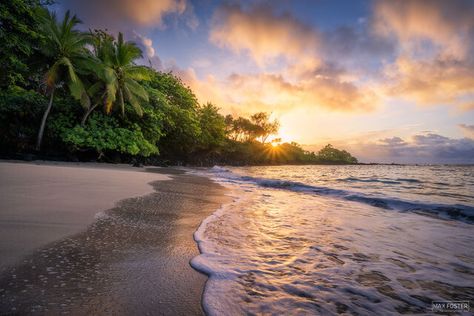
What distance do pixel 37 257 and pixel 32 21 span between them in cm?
1270

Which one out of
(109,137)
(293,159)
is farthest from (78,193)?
(293,159)

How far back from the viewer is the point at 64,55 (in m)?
14.4

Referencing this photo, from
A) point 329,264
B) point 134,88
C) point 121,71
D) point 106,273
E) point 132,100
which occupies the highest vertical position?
point 121,71

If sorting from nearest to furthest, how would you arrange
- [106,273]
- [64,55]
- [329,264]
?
[106,273]
[329,264]
[64,55]

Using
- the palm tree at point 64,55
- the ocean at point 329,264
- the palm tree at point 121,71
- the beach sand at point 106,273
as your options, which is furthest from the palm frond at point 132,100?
the beach sand at point 106,273

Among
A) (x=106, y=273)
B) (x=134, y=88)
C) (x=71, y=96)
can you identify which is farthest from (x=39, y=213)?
(x=71, y=96)

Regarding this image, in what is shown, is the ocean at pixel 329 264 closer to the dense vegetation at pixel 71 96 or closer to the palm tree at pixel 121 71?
the dense vegetation at pixel 71 96

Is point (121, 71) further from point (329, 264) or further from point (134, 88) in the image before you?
point (329, 264)

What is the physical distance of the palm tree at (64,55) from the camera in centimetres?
1355

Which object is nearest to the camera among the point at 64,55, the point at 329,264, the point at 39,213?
the point at 329,264

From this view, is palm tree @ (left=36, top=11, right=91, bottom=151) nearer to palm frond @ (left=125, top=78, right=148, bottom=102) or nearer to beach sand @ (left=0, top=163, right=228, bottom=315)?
palm frond @ (left=125, top=78, right=148, bottom=102)

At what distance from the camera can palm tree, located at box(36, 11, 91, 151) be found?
13555mm

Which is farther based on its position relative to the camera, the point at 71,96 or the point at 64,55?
the point at 71,96

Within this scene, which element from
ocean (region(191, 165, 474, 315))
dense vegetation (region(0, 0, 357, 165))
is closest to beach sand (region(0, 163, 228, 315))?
ocean (region(191, 165, 474, 315))
